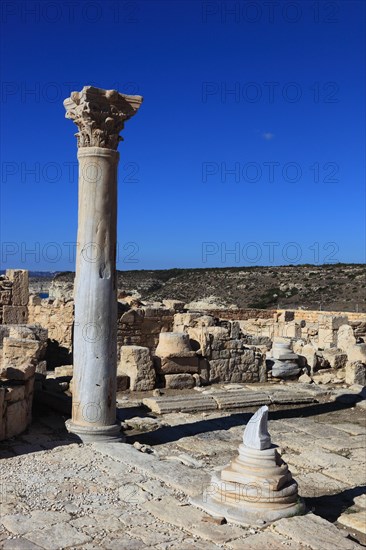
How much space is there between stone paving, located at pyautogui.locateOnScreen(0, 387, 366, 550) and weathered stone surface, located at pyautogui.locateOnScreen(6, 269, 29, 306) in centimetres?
800

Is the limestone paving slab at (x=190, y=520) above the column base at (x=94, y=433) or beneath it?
beneath

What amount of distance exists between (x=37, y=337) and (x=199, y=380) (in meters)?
3.47

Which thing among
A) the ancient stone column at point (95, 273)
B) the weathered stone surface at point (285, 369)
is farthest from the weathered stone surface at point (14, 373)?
the weathered stone surface at point (285, 369)

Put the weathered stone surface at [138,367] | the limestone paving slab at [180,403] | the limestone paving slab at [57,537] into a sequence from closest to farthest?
the limestone paving slab at [57,537] < the limestone paving slab at [180,403] < the weathered stone surface at [138,367]

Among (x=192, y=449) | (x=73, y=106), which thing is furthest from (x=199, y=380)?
(x=73, y=106)

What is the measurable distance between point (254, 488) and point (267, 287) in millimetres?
49889

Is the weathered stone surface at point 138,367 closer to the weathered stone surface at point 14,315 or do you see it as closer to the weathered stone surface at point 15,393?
the weathered stone surface at point 15,393

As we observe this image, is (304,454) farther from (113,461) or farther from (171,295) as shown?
(171,295)

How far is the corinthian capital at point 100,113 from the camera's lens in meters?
8.38

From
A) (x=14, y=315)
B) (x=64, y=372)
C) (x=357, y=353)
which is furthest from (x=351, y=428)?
(x=14, y=315)

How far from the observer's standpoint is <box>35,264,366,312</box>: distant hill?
45.6m

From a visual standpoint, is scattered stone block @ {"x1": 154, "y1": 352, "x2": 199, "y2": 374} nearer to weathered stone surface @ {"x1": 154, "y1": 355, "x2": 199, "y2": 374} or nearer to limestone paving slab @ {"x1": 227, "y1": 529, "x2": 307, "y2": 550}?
weathered stone surface @ {"x1": 154, "y1": 355, "x2": 199, "y2": 374}

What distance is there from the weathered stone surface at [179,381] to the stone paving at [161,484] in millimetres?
1828

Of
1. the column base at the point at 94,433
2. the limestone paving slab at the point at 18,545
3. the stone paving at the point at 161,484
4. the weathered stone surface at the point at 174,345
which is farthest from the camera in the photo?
the weathered stone surface at the point at 174,345
